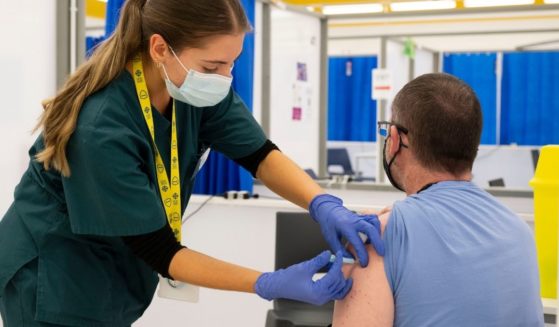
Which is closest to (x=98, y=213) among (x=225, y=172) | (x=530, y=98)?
(x=225, y=172)

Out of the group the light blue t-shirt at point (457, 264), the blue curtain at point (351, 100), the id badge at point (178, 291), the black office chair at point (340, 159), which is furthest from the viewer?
the blue curtain at point (351, 100)

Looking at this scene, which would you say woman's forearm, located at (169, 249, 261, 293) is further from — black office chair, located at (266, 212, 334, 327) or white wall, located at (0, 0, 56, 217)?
A: white wall, located at (0, 0, 56, 217)

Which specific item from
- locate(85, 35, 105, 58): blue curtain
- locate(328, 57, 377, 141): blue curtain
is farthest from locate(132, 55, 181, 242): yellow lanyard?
locate(328, 57, 377, 141): blue curtain

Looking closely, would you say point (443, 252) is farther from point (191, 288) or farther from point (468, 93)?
point (191, 288)

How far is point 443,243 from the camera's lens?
1.14 m

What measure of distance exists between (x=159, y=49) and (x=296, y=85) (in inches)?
120

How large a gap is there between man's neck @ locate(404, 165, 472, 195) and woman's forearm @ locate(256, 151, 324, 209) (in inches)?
13.8

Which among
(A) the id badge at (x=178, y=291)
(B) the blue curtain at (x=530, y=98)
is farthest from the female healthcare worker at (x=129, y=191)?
(B) the blue curtain at (x=530, y=98)

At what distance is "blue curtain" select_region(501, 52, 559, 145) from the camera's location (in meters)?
6.73

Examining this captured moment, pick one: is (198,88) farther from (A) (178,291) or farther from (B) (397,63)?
(B) (397,63)

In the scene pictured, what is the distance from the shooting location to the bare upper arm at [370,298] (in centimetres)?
116

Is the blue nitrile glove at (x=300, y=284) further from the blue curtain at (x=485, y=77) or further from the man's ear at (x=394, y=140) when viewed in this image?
the blue curtain at (x=485, y=77)

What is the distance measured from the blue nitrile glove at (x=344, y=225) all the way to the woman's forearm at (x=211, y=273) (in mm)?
177

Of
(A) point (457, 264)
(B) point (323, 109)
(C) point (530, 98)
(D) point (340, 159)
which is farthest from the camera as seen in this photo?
(D) point (340, 159)
